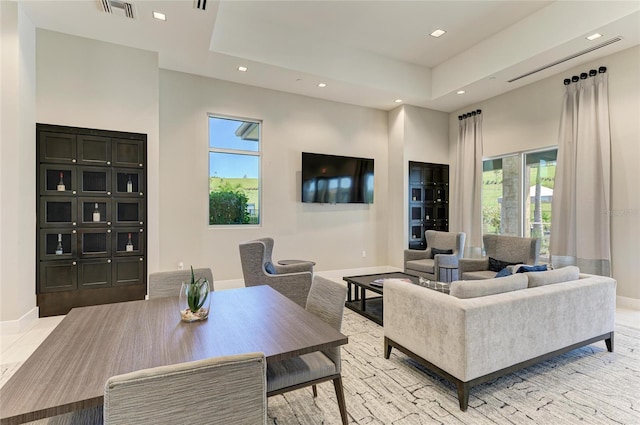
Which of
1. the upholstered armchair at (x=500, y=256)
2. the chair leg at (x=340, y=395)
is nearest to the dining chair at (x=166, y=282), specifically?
the chair leg at (x=340, y=395)

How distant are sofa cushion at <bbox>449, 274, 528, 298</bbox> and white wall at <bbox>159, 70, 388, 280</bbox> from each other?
400 centimetres

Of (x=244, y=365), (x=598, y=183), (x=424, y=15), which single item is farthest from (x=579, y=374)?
(x=424, y=15)

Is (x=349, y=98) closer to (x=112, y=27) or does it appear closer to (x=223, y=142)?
(x=223, y=142)

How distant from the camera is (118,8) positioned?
3486mm

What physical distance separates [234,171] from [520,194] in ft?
17.6

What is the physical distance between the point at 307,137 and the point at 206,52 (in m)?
2.35

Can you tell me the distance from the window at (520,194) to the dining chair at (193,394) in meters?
5.92

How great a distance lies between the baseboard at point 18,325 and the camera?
337cm

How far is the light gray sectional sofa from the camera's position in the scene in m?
2.14

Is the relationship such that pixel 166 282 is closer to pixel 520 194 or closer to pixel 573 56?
pixel 573 56

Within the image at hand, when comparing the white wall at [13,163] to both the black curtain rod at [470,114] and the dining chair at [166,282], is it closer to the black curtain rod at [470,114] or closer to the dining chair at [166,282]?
the dining chair at [166,282]

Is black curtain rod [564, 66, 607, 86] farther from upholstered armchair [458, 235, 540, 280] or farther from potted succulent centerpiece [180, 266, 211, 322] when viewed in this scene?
potted succulent centerpiece [180, 266, 211, 322]

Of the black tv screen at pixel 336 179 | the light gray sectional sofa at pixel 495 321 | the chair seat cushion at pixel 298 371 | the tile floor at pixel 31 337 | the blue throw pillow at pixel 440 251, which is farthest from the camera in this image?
the black tv screen at pixel 336 179

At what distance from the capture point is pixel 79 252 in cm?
407
